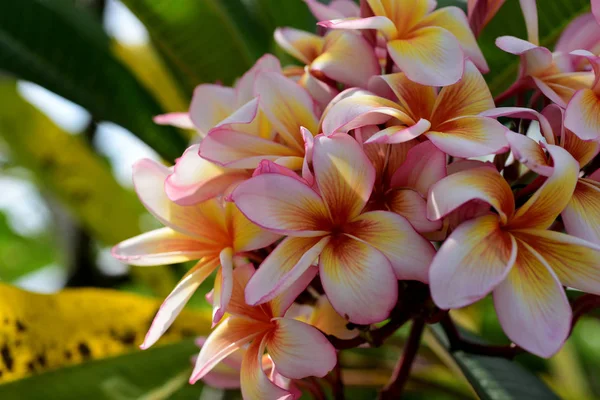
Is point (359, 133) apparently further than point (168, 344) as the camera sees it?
No

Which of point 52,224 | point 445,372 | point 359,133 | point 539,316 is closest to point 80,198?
point 52,224

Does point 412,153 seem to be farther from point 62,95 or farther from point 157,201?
point 62,95

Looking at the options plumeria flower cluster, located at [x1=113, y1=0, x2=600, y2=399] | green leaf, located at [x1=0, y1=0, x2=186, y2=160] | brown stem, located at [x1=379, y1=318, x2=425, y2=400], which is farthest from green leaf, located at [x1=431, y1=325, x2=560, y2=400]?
green leaf, located at [x1=0, y1=0, x2=186, y2=160]

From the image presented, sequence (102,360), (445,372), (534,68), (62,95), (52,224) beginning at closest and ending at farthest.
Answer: (534,68), (102,360), (62,95), (445,372), (52,224)

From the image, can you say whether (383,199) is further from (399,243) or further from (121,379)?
(121,379)

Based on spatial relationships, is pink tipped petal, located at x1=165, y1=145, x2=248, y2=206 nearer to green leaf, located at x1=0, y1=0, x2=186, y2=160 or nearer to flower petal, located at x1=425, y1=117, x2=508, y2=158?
flower petal, located at x1=425, y1=117, x2=508, y2=158

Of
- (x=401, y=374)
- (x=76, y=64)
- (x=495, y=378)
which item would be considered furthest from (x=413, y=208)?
(x=76, y=64)
